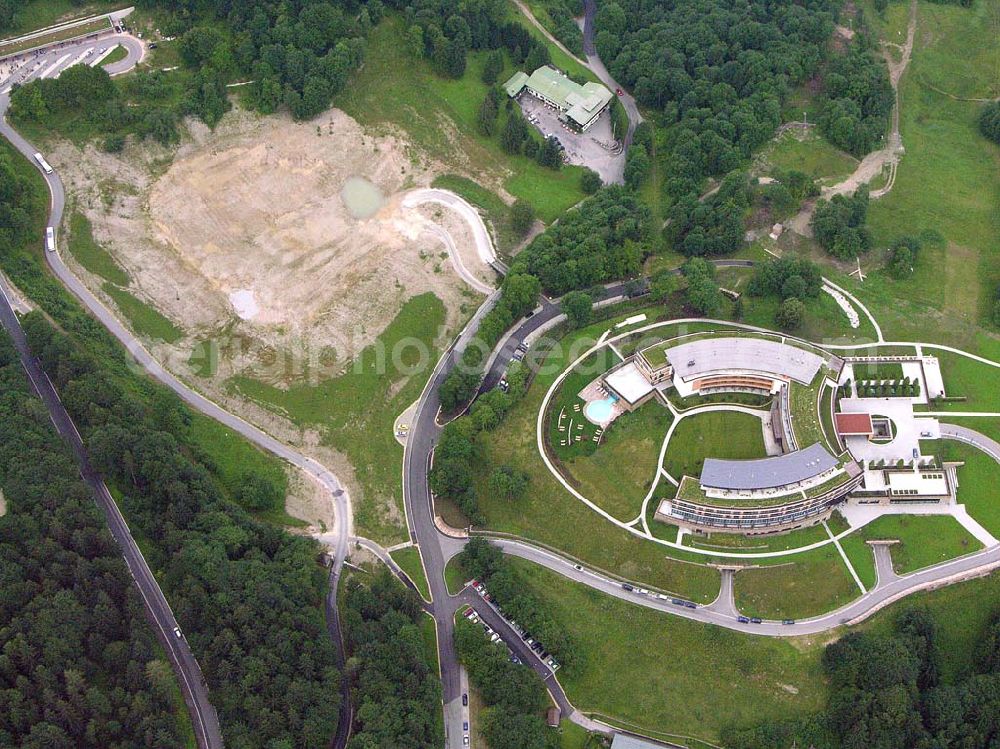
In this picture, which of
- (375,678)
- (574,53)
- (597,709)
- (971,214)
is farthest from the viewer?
(574,53)

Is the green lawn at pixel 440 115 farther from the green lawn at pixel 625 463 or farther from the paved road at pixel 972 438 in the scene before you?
the paved road at pixel 972 438

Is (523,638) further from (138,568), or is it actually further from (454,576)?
(138,568)

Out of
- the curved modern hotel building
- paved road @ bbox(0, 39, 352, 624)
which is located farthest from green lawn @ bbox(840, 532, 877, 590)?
paved road @ bbox(0, 39, 352, 624)

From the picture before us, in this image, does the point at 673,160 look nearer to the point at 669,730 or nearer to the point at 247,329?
the point at 247,329

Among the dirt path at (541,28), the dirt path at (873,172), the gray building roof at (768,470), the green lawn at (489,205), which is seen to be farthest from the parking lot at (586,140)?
the gray building roof at (768,470)

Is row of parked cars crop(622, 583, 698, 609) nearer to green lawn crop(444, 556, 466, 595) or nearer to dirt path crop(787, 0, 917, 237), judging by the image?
green lawn crop(444, 556, 466, 595)

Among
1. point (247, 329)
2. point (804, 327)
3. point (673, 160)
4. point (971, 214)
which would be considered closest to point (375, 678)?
point (247, 329)
